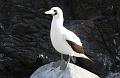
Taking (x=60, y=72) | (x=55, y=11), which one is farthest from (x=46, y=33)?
(x=55, y=11)

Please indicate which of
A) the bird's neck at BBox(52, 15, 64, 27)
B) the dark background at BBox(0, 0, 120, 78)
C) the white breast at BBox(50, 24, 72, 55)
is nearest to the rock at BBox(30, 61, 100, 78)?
the white breast at BBox(50, 24, 72, 55)

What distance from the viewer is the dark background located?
13844mm

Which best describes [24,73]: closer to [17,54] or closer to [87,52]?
[17,54]

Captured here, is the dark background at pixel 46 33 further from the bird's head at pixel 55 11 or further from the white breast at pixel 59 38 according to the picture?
the bird's head at pixel 55 11

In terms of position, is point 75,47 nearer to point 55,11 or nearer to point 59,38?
point 59,38

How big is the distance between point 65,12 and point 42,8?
3.51 ft

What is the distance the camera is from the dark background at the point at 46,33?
1384cm

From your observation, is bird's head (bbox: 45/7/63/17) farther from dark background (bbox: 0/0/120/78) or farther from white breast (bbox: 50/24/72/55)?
dark background (bbox: 0/0/120/78)

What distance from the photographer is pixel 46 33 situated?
1484 centimetres

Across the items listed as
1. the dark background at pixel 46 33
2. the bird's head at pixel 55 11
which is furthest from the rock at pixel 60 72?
the dark background at pixel 46 33

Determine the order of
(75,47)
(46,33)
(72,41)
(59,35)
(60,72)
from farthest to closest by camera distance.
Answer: (46,33) < (60,72) < (75,47) < (72,41) < (59,35)

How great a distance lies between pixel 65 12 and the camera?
54.0ft

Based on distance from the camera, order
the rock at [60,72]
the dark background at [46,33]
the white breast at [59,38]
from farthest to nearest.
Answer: the dark background at [46,33]
the rock at [60,72]
the white breast at [59,38]

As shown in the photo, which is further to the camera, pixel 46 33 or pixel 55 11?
pixel 46 33
